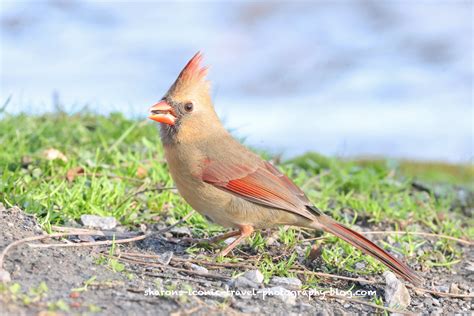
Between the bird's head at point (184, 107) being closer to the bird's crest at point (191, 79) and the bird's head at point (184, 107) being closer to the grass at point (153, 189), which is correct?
the bird's crest at point (191, 79)

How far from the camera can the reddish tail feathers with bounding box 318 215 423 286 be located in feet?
13.1

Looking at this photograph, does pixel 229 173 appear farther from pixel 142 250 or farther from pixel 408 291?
pixel 408 291

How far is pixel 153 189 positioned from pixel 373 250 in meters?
1.52

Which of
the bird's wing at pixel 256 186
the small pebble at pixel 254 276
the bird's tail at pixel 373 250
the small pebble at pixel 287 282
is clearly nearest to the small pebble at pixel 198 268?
the small pebble at pixel 254 276

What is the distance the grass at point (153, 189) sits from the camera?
4426 mm

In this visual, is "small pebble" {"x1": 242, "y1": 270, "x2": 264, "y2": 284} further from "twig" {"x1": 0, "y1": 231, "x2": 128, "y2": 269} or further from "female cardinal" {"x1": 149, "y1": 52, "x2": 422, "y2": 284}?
"twig" {"x1": 0, "y1": 231, "x2": 128, "y2": 269}

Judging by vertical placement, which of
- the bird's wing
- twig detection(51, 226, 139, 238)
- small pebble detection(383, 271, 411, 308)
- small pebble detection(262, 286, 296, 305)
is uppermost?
the bird's wing

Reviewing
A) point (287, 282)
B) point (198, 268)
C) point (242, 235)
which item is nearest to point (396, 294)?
point (287, 282)

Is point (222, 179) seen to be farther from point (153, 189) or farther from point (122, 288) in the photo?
point (122, 288)

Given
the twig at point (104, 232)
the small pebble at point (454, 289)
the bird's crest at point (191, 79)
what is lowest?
the small pebble at point (454, 289)

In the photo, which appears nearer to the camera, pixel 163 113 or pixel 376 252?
pixel 376 252

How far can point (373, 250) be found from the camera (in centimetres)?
403

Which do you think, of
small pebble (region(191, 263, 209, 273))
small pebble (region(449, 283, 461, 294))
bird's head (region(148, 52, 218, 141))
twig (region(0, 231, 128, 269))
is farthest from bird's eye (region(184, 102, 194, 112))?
small pebble (region(449, 283, 461, 294))

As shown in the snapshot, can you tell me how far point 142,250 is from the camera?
13.3 ft
